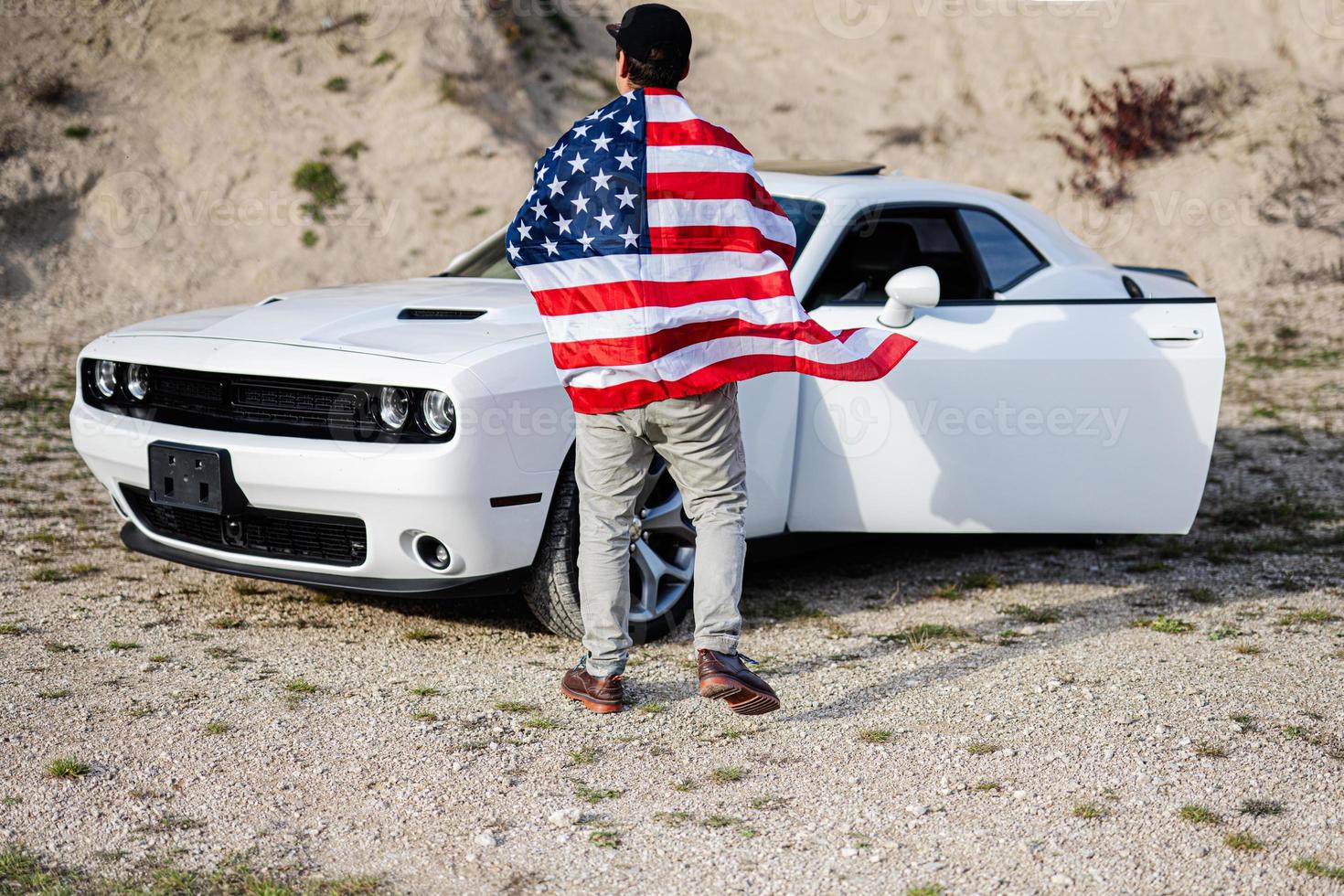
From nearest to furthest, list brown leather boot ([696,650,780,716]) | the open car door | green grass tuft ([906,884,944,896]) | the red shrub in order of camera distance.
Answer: green grass tuft ([906,884,944,896]) < brown leather boot ([696,650,780,716]) < the open car door < the red shrub

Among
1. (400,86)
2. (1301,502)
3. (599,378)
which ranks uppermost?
(400,86)

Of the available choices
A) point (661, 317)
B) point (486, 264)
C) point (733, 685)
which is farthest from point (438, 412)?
point (486, 264)

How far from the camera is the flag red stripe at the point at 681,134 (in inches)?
138

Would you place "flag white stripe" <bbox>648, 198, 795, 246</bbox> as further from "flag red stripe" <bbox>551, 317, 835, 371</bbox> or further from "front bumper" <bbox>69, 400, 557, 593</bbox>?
"front bumper" <bbox>69, 400, 557, 593</bbox>

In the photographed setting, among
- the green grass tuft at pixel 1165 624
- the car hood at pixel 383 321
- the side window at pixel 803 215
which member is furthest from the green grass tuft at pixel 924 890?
the side window at pixel 803 215

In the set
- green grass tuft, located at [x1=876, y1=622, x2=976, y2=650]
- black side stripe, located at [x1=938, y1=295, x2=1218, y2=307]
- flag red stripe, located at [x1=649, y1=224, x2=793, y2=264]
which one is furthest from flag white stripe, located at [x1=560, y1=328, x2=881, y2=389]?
green grass tuft, located at [x1=876, y1=622, x2=976, y2=650]

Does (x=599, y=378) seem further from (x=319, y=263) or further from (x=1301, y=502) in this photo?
(x=319, y=263)

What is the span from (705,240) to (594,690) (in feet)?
4.33

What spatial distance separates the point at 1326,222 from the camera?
51.4 ft

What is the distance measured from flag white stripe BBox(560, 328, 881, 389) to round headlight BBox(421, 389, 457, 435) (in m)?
0.47

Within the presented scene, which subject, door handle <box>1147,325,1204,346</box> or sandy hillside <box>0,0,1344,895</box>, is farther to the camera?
door handle <box>1147,325,1204,346</box>

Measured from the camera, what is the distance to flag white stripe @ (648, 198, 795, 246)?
11.5 ft

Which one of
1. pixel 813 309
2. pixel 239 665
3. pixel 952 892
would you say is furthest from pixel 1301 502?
pixel 239 665

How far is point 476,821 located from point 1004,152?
1544cm
